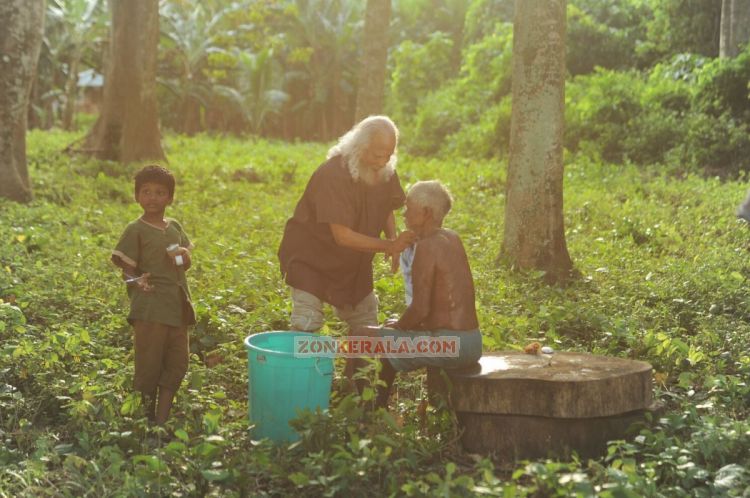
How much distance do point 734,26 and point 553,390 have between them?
51.1 ft

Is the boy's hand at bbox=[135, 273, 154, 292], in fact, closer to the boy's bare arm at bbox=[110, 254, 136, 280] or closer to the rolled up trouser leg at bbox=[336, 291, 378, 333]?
the boy's bare arm at bbox=[110, 254, 136, 280]

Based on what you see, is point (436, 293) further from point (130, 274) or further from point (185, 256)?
point (130, 274)

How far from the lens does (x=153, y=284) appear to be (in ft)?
16.4

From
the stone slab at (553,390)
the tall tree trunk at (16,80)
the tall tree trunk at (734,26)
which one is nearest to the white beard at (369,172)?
the stone slab at (553,390)

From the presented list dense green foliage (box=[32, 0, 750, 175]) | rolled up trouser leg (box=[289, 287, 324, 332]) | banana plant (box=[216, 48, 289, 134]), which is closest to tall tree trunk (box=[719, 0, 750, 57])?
dense green foliage (box=[32, 0, 750, 175])

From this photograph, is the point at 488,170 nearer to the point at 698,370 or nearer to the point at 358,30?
the point at 698,370

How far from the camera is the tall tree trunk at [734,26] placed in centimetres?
1761

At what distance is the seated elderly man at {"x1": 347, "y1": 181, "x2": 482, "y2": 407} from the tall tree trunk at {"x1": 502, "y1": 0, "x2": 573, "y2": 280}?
3.89 meters

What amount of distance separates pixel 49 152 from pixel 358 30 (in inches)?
801

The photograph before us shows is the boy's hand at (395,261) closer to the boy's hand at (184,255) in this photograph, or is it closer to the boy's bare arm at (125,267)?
Answer: the boy's hand at (184,255)

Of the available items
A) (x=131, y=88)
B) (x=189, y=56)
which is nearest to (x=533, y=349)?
(x=131, y=88)

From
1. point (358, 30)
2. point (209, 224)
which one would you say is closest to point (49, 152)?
point (209, 224)

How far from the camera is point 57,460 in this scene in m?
4.16

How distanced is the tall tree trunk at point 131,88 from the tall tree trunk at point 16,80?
4.60 m
